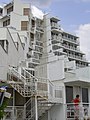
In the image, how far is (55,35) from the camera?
65062mm

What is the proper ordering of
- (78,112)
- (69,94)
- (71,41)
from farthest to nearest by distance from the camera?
1. (71,41)
2. (69,94)
3. (78,112)

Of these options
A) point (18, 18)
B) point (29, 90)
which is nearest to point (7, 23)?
point (18, 18)

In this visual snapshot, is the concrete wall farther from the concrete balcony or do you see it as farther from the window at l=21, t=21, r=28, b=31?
the concrete balcony

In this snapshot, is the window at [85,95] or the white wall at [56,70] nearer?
the white wall at [56,70]

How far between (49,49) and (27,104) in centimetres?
4428

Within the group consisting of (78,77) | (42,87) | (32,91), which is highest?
(78,77)

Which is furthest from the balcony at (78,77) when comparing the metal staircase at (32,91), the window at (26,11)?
the window at (26,11)

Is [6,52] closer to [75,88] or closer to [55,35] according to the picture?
[75,88]

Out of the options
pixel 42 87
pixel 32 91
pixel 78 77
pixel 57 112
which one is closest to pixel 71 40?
pixel 78 77

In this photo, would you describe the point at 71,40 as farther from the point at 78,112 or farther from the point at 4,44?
the point at 78,112

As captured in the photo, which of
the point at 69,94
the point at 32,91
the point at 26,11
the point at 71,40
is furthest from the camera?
the point at 71,40

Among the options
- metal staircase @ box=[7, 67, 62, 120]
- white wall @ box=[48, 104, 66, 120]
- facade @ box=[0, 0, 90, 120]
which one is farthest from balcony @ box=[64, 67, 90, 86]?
white wall @ box=[48, 104, 66, 120]

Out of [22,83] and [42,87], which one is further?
[22,83]

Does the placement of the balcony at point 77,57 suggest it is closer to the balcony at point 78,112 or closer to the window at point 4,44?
the window at point 4,44
